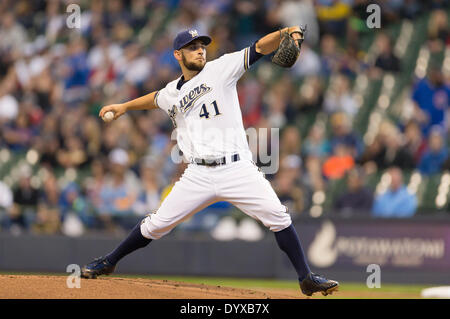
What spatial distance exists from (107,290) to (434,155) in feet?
24.2

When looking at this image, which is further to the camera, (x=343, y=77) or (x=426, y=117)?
(x=343, y=77)

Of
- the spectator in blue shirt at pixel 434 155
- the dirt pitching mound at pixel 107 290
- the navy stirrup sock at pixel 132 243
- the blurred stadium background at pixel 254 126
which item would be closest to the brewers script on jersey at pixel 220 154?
the navy stirrup sock at pixel 132 243

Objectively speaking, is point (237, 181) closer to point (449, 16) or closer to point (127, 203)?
point (127, 203)

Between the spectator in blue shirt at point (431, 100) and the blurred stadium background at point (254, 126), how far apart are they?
0.02 meters

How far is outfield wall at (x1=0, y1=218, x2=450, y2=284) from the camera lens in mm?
11727

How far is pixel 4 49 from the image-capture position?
18.1 meters

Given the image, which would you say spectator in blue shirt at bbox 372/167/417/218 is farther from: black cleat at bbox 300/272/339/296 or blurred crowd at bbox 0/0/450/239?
black cleat at bbox 300/272/339/296

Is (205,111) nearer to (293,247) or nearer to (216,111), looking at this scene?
(216,111)

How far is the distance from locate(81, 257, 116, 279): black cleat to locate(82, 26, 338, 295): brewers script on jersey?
68 centimetres

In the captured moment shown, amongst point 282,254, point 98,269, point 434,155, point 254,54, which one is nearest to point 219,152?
point 254,54

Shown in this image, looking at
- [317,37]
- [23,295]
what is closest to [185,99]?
[23,295]

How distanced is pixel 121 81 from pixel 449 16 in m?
6.18

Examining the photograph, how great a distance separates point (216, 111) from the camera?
6969 mm

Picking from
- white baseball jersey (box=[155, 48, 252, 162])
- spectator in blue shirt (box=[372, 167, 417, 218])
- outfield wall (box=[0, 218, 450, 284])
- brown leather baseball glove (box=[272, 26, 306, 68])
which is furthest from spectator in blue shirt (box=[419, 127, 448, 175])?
brown leather baseball glove (box=[272, 26, 306, 68])
